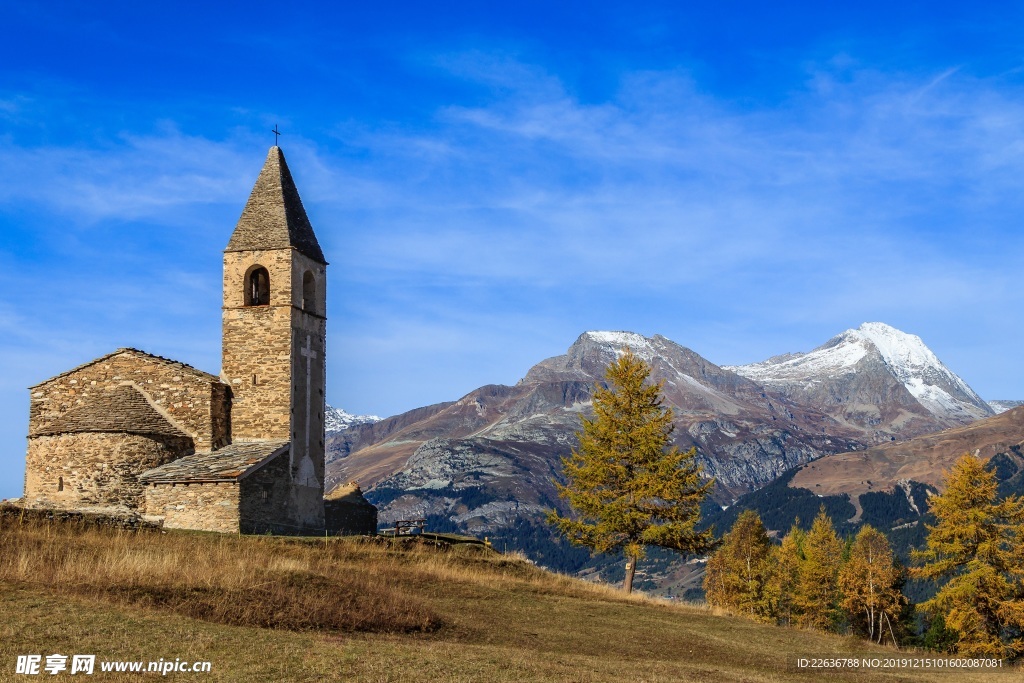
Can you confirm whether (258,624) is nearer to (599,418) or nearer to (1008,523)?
(599,418)

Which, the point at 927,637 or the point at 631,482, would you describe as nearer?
the point at 631,482

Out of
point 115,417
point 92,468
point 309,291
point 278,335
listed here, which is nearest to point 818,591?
point 309,291

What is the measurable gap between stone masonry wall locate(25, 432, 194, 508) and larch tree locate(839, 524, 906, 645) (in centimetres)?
6078

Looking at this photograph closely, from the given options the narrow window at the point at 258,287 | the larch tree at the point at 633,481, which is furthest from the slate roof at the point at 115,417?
the larch tree at the point at 633,481

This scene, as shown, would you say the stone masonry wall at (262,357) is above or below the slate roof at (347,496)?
above

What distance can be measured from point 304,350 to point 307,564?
17.7m

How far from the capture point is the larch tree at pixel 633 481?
4256cm

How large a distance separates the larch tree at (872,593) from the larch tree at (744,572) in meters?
6.53

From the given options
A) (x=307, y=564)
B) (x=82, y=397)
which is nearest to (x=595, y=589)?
(x=307, y=564)

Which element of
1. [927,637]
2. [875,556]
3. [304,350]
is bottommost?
[927,637]

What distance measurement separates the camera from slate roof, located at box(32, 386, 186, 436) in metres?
41.3

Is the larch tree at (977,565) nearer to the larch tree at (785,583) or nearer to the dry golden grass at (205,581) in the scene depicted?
the larch tree at (785,583)

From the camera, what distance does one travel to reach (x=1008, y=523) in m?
53.0

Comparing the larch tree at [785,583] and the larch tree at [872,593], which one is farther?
the larch tree at [872,593]
